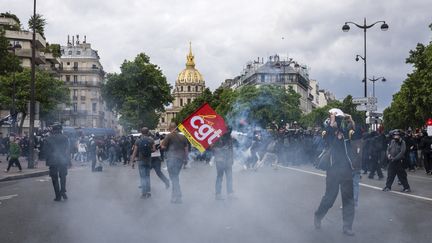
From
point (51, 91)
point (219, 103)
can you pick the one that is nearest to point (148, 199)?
point (51, 91)

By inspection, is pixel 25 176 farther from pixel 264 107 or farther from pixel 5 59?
pixel 5 59

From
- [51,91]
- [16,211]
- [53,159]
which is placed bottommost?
[16,211]

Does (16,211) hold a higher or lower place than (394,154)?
lower

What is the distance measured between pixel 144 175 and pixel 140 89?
70.8m

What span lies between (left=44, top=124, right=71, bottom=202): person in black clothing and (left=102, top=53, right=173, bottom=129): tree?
68384 millimetres

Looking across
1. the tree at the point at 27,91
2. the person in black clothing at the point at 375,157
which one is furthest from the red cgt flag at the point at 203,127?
the tree at the point at 27,91

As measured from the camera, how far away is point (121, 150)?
1457 inches

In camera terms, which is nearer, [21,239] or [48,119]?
[21,239]

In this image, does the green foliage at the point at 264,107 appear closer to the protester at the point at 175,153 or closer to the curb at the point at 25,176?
the curb at the point at 25,176

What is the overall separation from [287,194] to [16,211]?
230 inches

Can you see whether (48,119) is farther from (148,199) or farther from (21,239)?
(21,239)

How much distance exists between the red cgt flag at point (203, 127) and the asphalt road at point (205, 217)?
4.02 ft

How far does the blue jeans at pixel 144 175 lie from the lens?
1300cm

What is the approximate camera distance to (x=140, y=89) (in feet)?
273
